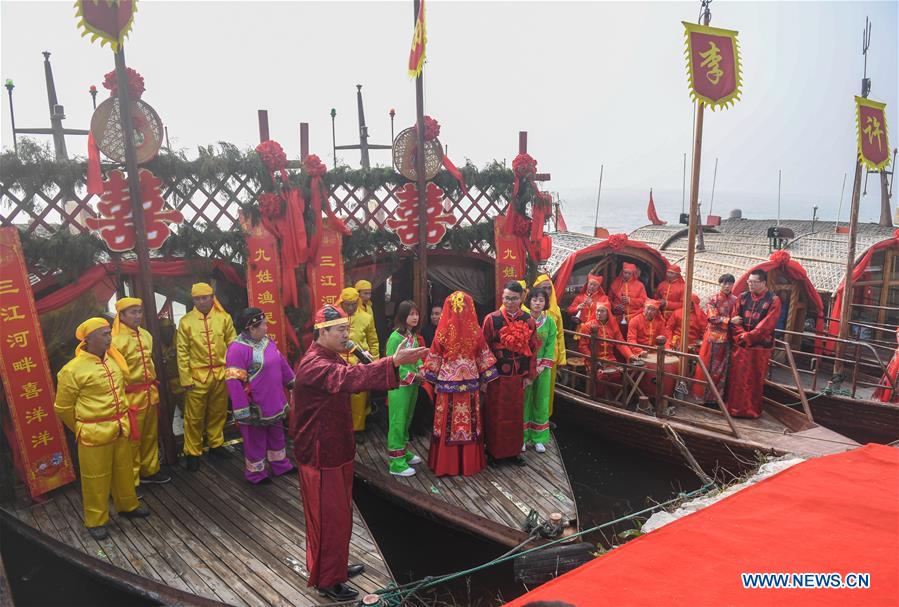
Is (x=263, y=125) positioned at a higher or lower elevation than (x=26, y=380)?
higher

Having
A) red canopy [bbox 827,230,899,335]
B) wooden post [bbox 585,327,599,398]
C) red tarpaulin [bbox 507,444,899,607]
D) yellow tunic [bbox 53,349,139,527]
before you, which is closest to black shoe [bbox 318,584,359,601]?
red tarpaulin [bbox 507,444,899,607]

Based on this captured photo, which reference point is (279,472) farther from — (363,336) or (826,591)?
(826,591)

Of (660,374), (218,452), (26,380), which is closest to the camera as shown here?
(26,380)

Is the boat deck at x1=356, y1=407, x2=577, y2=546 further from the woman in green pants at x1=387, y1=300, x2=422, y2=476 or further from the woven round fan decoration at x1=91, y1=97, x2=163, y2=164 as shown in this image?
the woven round fan decoration at x1=91, y1=97, x2=163, y2=164

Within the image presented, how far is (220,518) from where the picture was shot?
489 cm

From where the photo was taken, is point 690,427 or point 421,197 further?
point 421,197

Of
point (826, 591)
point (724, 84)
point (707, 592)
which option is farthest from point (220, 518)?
point (724, 84)

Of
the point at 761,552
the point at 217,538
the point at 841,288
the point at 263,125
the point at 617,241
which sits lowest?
the point at 217,538

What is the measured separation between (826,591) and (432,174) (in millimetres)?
5982

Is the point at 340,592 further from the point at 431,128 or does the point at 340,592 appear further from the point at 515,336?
the point at 431,128

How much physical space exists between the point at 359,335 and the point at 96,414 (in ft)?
8.55

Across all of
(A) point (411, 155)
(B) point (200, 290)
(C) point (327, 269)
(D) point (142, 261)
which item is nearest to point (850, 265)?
(A) point (411, 155)

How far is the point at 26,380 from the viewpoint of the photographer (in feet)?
16.4

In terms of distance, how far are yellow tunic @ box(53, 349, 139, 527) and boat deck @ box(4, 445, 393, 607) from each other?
1.18 ft
